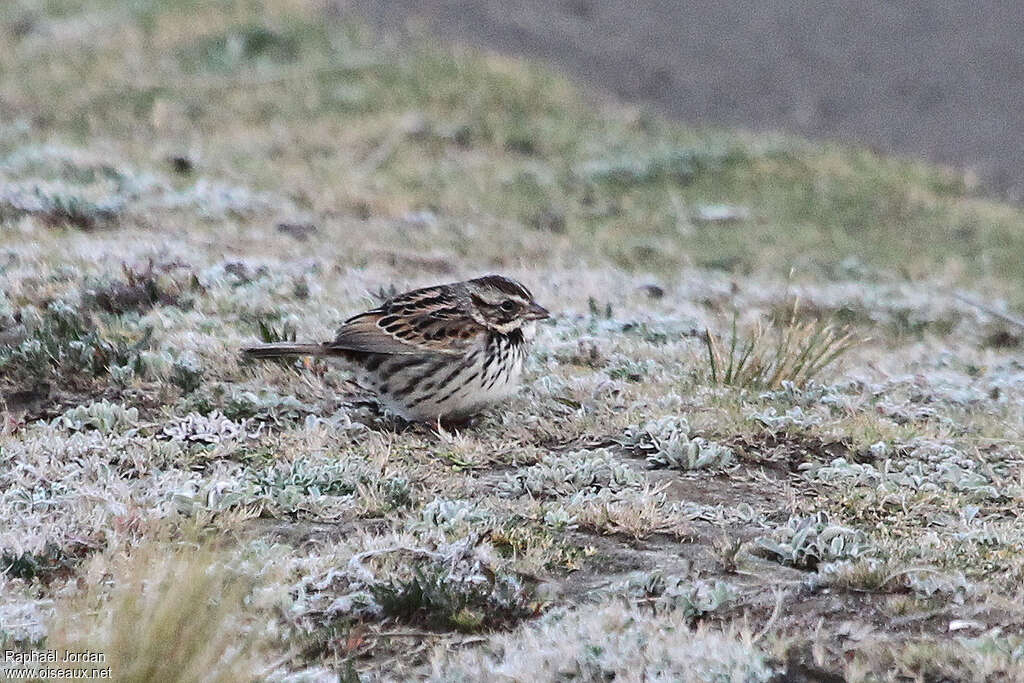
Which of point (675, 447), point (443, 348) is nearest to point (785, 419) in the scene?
point (675, 447)

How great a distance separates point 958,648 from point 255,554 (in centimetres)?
269

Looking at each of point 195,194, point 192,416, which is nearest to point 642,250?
point 195,194

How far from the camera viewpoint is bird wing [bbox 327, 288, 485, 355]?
790 centimetres

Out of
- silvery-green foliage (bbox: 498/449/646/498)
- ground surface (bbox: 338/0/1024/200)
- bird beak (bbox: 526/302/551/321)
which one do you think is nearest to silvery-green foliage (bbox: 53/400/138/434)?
silvery-green foliage (bbox: 498/449/646/498)

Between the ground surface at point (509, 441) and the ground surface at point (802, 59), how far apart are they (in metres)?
3.44

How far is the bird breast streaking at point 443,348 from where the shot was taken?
7.84 metres

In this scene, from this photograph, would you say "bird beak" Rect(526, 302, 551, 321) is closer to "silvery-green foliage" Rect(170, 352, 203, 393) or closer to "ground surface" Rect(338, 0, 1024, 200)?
"silvery-green foliage" Rect(170, 352, 203, 393)

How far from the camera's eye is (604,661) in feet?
17.1

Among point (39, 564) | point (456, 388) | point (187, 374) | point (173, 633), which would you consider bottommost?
point (39, 564)

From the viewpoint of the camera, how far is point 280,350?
8.36 meters

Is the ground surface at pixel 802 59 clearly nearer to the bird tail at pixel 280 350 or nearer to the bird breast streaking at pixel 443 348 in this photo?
the bird breast streaking at pixel 443 348

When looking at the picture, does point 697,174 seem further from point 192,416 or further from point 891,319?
point 192,416

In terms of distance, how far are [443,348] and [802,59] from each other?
14.5 m

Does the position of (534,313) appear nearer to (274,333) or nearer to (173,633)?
(274,333)
